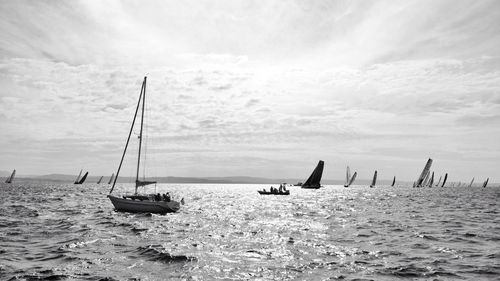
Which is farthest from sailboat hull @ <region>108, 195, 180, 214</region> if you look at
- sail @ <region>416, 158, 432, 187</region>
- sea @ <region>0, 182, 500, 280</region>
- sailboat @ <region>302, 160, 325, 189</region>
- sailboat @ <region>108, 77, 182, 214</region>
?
sail @ <region>416, 158, 432, 187</region>

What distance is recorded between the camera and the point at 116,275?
17016mm

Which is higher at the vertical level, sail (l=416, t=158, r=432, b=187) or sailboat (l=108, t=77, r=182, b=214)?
sail (l=416, t=158, r=432, b=187)

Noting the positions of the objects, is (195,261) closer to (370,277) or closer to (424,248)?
(370,277)

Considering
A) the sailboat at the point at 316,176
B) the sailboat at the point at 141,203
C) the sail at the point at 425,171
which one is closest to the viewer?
the sailboat at the point at 141,203

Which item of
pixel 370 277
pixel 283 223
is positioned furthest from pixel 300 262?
pixel 283 223

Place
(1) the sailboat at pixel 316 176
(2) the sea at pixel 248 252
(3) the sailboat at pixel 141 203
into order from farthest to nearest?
(1) the sailboat at pixel 316 176 → (3) the sailboat at pixel 141 203 → (2) the sea at pixel 248 252

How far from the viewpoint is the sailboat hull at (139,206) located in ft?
159

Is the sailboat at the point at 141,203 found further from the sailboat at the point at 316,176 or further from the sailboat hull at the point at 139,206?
the sailboat at the point at 316,176

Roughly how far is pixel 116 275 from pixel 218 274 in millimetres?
4675

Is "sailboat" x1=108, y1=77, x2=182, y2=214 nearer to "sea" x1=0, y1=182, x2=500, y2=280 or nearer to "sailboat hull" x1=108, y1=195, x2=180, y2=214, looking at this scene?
"sailboat hull" x1=108, y1=195, x2=180, y2=214

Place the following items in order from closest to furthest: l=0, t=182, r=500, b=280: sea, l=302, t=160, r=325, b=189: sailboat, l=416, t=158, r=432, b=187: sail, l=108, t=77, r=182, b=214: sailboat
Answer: l=0, t=182, r=500, b=280: sea
l=108, t=77, r=182, b=214: sailboat
l=302, t=160, r=325, b=189: sailboat
l=416, t=158, r=432, b=187: sail

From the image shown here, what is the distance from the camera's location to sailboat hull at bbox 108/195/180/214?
4838cm

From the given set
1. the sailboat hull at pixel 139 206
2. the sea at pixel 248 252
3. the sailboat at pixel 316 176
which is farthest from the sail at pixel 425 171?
the sailboat hull at pixel 139 206

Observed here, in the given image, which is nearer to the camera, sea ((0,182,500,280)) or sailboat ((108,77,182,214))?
sea ((0,182,500,280))
